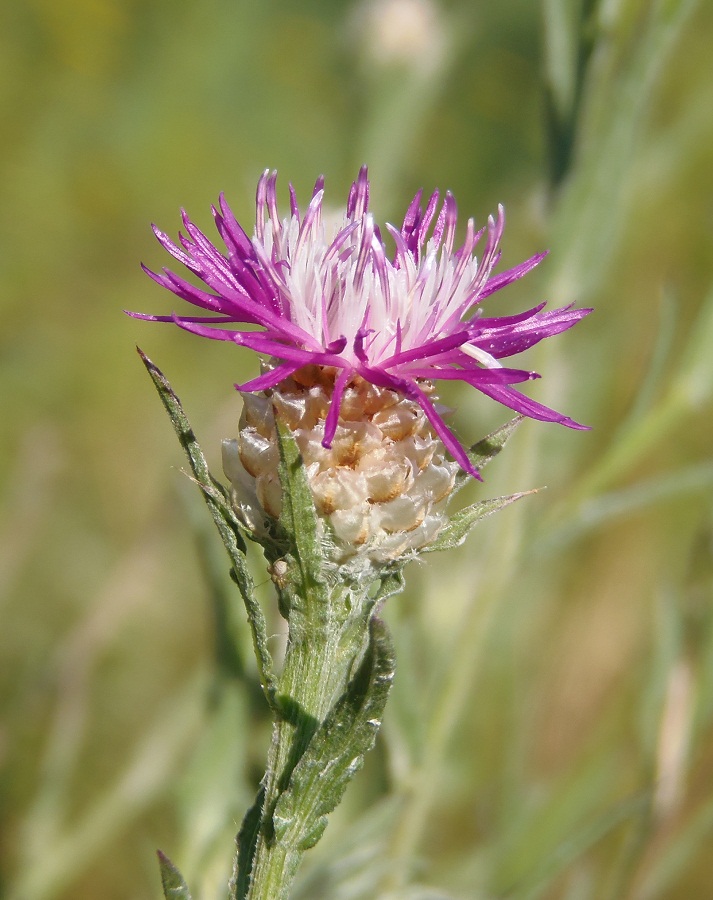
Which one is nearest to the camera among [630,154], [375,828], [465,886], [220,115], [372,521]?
[372,521]

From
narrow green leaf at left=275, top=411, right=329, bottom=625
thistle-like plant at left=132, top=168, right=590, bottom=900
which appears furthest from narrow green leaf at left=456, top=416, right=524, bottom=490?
narrow green leaf at left=275, top=411, right=329, bottom=625

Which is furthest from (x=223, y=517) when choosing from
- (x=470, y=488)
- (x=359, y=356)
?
(x=470, y=488)

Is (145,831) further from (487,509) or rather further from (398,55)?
(398,55)

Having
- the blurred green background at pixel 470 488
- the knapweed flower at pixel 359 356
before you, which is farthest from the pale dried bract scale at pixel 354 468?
the blurred green background at pixel 470 488

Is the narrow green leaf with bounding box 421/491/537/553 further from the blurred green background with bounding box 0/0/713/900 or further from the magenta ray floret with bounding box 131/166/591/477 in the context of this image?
the blurred green background with bounding box 0/0/713/900

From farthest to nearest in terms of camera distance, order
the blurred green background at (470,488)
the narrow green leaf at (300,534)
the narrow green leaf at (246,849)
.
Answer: the blurred green background at (470,488)
the narrow green leaf at (246,849)
the narrow green leaf at (300,534)

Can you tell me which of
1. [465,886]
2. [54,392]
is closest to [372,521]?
[465,886]

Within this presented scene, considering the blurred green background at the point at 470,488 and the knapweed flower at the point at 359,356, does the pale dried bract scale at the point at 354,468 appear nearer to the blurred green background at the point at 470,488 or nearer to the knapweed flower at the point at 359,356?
the knapweed flower at the point at 359,356

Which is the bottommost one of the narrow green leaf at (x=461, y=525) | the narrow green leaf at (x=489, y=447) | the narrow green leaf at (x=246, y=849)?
the narrow green leaf at (x=246, y=849)
